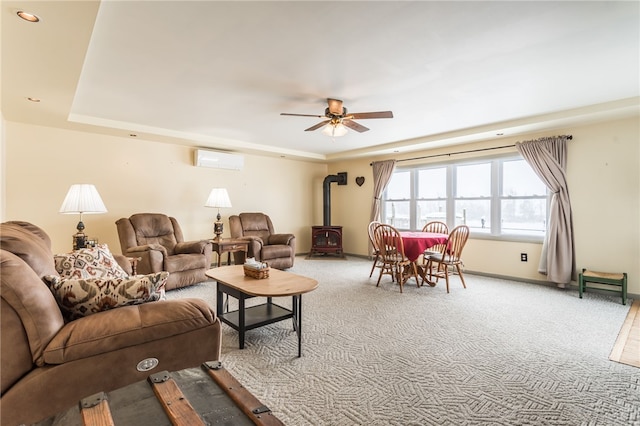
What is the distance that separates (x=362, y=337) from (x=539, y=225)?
369 cm

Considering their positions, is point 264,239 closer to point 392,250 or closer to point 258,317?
point 392,250

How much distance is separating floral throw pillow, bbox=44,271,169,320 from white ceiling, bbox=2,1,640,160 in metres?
1.50

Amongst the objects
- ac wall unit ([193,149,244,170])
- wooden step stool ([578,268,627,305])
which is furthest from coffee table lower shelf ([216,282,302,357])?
wooden step stool ([578,268,627,305])

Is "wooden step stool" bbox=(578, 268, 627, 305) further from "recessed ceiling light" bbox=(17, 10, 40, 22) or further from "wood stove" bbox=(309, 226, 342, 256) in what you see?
"recessed ceiling light" bbox=(17, 10, 40, 22)

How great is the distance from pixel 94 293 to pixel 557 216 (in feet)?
17.2

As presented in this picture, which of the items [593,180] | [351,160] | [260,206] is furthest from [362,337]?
[351,160]

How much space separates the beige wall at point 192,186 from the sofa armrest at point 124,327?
397 centimetres

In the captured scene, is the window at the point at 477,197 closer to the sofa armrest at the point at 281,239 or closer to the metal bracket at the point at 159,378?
the sofa armrest at the point at 281,239

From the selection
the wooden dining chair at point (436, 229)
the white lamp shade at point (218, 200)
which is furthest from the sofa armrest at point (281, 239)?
the wooden dining chair at point (436, 229)

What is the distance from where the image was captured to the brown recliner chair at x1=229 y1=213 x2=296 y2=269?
513 cm

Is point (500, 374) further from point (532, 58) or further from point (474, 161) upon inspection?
point (474, 161)

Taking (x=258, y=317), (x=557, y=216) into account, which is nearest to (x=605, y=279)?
(x=557, y=216)

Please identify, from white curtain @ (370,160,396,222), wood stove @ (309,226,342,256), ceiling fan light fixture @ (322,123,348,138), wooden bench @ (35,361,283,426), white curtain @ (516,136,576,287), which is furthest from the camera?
wood stove @ (309,226,342,256)

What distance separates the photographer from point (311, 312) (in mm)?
3285
